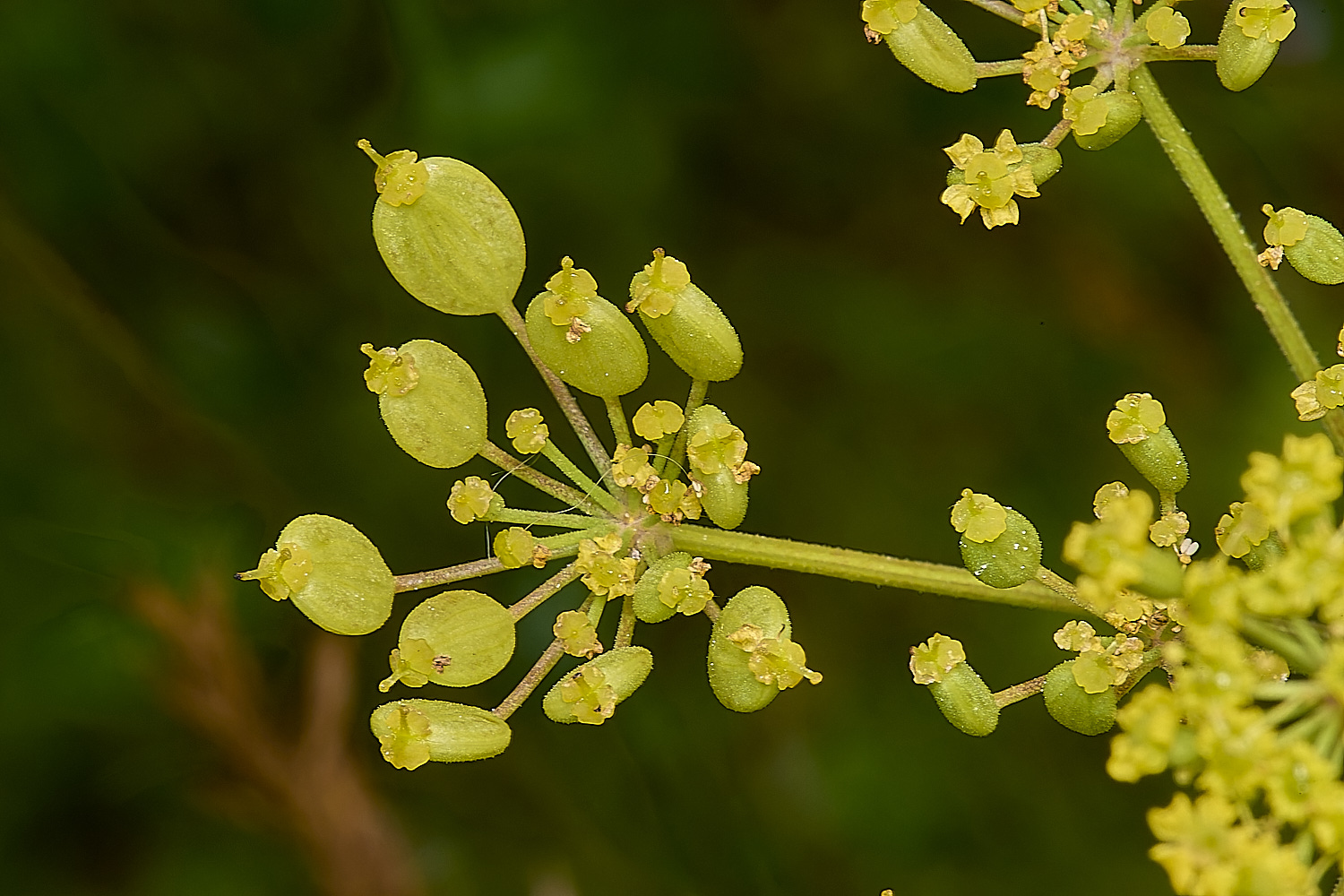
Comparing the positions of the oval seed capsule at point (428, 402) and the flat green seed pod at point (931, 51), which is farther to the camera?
the flat green seed pod at point (931, 51)

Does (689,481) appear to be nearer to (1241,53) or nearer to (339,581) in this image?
(339,581)

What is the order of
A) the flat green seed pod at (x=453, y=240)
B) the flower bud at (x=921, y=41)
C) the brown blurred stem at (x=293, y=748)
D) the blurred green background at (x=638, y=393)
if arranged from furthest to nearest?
1. the blurred green background at (x=638, y=393)
2. the brown blurred stem at (x=293, y=748)
3. the flower bud at (x=921, y=41)
4. the flat green seed pod at (x=453, y=240)

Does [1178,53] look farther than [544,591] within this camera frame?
Yes

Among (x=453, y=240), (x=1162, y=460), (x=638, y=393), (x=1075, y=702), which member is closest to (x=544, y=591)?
(x=453, y=240)

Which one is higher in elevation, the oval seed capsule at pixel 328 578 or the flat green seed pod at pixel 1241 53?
the flat green seed pod at pixel 1241 53

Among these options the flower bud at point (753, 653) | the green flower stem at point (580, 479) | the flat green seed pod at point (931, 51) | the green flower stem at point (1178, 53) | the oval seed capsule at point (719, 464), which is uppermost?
the flat green seed pod at point (931, 51)

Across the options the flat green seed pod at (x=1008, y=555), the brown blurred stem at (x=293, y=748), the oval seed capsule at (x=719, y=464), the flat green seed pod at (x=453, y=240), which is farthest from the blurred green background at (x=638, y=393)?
the flat green seed pod at (x=1008, y=555)

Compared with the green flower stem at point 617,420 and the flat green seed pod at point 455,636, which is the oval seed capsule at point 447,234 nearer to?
the green flower stem at point 617,420

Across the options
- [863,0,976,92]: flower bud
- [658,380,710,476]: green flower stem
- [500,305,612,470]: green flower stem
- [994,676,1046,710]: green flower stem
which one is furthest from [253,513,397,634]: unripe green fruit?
[863,0,976,92]: flower bud
